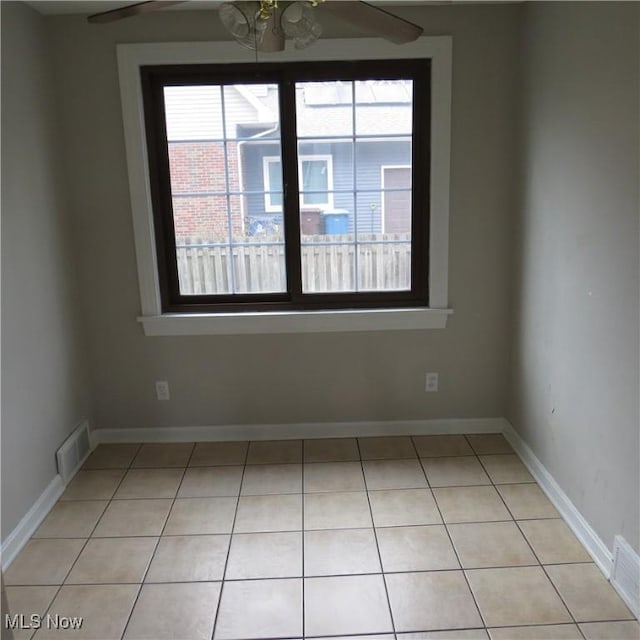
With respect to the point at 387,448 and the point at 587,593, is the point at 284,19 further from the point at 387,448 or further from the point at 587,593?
the point at 387,448

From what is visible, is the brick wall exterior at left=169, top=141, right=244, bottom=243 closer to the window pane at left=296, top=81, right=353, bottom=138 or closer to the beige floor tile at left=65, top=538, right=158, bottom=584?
the window pane at left=296, top=81, right=353, bottom=138

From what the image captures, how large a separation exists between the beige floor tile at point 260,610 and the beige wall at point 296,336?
122 cm

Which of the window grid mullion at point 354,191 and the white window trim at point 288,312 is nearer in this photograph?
the white window trim at point 288,312

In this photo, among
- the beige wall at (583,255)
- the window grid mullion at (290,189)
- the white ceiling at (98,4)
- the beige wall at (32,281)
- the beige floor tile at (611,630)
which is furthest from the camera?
the window grid mullion at (290,189)

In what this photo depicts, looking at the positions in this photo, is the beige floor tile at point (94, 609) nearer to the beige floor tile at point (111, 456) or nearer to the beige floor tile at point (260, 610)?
the beige floor tile at point (260, 610)

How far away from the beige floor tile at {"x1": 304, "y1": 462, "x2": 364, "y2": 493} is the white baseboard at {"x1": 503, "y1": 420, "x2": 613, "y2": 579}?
0.84 m

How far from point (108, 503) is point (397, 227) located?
199 centimetres

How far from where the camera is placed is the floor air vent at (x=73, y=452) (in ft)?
8.90

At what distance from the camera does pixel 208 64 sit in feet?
9.13

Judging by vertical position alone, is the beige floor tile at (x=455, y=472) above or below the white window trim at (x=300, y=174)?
below

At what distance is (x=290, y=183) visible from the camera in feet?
9.59

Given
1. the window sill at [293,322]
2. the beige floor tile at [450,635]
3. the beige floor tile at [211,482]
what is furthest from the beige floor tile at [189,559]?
the window sill at [293,322]

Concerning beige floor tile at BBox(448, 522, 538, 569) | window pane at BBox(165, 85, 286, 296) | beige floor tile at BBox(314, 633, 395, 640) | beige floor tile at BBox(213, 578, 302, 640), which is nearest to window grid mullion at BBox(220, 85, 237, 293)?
window pane at BBox(165, 85, 286, 296)

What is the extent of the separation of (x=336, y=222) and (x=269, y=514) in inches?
59.7
